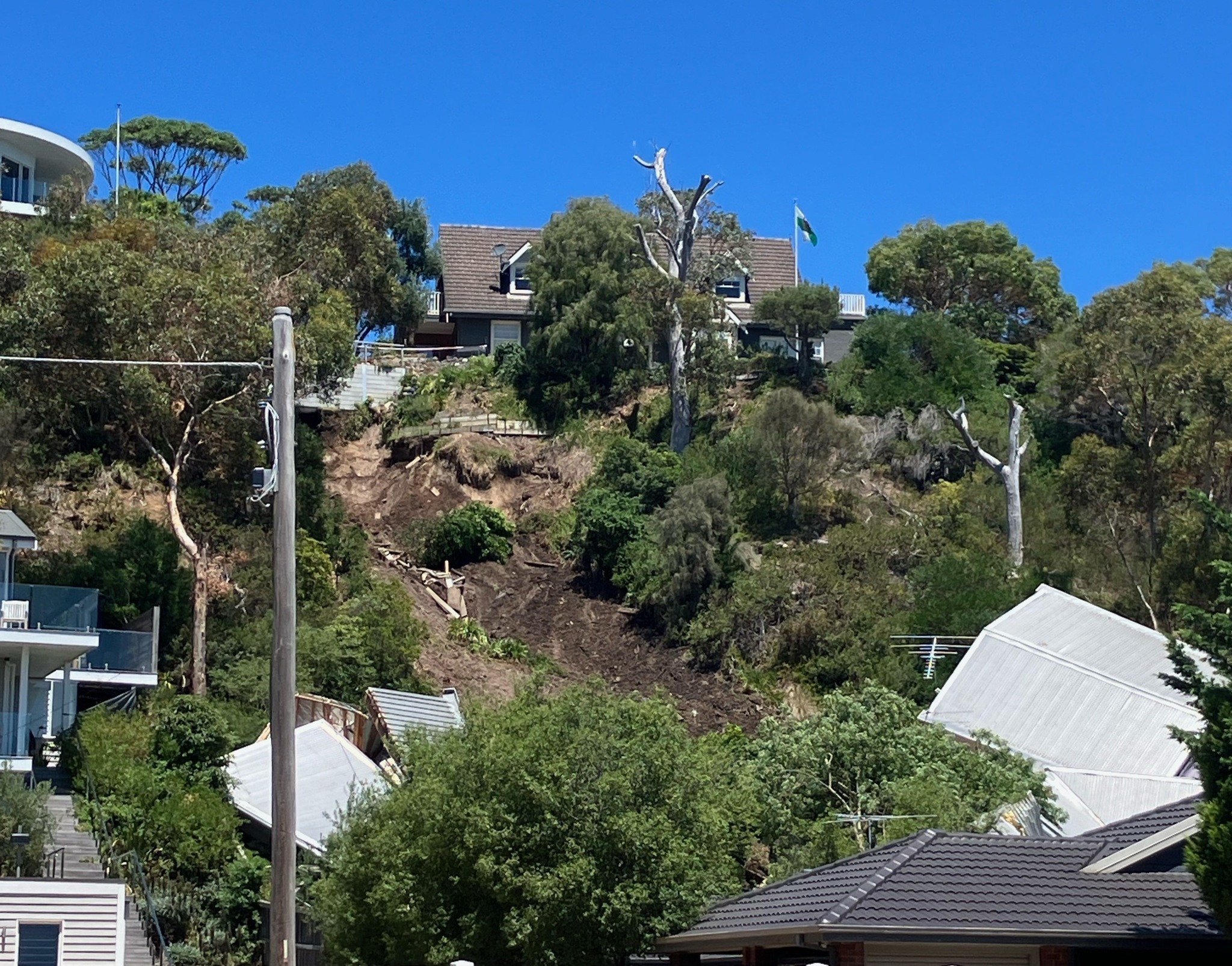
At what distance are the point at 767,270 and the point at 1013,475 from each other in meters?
25.0

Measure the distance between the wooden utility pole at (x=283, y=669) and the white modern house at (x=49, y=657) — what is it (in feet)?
61.7

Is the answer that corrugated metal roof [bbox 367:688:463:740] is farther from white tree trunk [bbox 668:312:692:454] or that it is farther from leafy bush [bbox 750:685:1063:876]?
white tree trunk [bbox 668:312:692:454]

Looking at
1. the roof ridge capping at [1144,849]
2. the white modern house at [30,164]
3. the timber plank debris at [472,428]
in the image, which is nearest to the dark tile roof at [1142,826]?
the roof ridge capping at [1144,849]

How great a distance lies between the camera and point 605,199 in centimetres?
6350

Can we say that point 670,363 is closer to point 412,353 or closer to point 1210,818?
point 412,353

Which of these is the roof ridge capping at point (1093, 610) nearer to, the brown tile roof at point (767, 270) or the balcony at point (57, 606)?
the balcony at point (57, 606)

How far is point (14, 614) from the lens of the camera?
34.5 m

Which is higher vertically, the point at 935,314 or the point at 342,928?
the point at 935,314

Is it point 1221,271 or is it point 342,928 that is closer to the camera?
point 342,928

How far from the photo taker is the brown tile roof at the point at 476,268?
70250mm

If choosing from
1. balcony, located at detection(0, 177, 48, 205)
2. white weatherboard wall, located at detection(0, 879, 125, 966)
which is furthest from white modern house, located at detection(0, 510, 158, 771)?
balcony, located at detection(0, 177, 48, 205)

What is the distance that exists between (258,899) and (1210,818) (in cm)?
1844

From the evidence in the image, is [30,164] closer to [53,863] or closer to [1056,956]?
[53,863]

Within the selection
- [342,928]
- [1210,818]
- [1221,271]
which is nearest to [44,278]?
[342,928]
